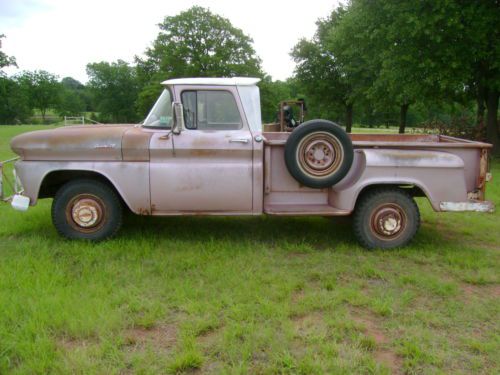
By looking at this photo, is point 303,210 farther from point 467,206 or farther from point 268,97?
point 268,97

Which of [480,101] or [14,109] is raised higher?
[14,109]

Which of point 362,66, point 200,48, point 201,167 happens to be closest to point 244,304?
point 201,167

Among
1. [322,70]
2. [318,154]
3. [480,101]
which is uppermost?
[322,70]

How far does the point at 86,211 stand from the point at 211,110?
189 centimetres

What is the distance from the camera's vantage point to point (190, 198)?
5055 mm

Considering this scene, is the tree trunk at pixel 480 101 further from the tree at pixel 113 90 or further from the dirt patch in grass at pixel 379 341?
the tree at pixel 113 90

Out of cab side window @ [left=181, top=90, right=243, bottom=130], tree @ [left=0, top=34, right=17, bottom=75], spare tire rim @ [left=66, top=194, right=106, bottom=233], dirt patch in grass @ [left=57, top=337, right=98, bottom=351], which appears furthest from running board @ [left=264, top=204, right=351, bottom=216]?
tree @ [left=0, top=34, right=17, bottom=75]

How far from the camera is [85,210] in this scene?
5176 millimetres

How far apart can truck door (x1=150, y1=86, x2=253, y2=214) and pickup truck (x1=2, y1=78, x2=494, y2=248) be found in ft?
0.04

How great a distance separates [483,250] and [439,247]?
510 mm

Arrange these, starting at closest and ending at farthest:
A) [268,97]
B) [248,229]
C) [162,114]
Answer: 1. [162,114]
2. [248,229]
3. [268,97]

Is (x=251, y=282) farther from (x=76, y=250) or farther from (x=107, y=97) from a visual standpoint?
(x=107, y=97)

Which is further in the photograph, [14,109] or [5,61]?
[14,109]

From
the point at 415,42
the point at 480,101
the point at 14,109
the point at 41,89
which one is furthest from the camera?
the point at 41,89
